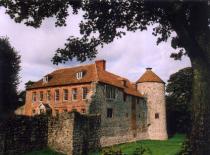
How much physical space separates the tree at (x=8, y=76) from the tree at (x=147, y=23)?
83.4 feet

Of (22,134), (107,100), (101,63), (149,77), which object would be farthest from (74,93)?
(22,134)

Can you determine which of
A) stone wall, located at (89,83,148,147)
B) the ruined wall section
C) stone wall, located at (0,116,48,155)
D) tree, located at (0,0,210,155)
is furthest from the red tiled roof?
tree, located at (0,0,210,155)

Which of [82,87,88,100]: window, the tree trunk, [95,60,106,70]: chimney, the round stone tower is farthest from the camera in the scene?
the round stone tower

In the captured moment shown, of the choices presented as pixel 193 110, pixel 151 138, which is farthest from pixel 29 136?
pixel 151 138

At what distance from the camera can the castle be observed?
43125 millimetres

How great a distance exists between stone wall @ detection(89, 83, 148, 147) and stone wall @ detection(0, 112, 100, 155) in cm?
835

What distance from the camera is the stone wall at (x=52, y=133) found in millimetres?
25672

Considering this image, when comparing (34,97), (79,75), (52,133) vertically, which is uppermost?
(79,75)

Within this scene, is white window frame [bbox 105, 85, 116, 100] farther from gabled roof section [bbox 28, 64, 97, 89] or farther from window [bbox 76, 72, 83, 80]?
window [bbox 76, 72, 83, 80]

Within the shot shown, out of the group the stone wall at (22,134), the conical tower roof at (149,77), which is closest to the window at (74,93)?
the stone wall at (22,134)

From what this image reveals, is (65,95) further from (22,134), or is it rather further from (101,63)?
(22,134)

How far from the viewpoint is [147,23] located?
1338 centimetres

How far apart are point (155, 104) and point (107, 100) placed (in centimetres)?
1669

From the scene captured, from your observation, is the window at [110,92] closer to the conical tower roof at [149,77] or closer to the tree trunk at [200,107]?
the conical tower roof at [149,77]
